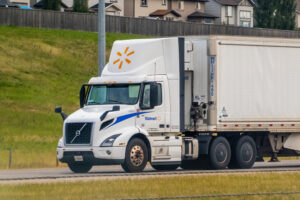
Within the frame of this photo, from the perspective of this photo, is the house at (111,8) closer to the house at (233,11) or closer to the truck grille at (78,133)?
the house at (233,11)

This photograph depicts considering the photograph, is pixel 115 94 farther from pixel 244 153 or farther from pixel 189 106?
pixel 244 153

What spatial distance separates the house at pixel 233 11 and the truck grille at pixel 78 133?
97.3 meters

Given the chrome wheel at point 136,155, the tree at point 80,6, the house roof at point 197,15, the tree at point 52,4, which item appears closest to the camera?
the chrome wheel at point 136,155

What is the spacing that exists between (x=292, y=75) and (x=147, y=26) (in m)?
53.2

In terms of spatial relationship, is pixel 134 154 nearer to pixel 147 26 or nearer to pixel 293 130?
pixel 293 130

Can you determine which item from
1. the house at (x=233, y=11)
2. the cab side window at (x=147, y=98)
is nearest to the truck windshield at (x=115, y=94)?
the cab side window at (x=147, y=98)

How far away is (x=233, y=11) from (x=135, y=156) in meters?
101

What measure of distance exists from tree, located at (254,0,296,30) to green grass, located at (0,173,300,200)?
94.7 meters

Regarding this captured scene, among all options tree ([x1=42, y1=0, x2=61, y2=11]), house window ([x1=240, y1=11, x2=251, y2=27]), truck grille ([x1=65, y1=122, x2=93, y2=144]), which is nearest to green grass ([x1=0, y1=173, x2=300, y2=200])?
truck grille ([x1=65, y1=122, x2=93, y2=144])

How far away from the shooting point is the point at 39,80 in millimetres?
68188

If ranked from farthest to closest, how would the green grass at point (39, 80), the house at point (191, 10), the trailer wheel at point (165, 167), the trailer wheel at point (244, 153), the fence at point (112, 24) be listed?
the house at point (191, 10), the fence at point (112, 24), the green grass at point (39, 80), the trailer wheel at point (165, 167), the trailer wheel at point (244, 153)

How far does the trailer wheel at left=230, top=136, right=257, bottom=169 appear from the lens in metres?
29.8

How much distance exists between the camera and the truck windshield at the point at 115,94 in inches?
1091

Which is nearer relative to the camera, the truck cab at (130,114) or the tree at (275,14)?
the truck cab at (130,114)
